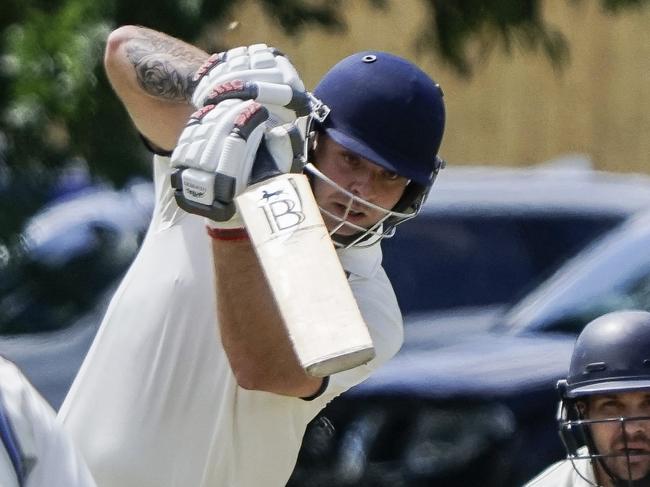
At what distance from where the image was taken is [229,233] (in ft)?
8.82

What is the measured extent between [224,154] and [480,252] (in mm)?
4508

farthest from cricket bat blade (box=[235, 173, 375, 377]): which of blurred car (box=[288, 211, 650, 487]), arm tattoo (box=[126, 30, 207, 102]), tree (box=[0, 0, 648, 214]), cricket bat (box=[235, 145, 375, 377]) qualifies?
blurred car (box=[288, 211, 650, 487])

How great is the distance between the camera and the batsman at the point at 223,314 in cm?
296

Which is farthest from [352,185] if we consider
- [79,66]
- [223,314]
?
[79,66]

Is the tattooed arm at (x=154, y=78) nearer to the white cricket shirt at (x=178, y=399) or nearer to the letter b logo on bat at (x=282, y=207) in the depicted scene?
the white cricket shirt at (x=178, y=399)

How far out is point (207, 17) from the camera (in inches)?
170

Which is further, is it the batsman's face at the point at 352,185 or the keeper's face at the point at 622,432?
the keeper's face at the point at 622,432

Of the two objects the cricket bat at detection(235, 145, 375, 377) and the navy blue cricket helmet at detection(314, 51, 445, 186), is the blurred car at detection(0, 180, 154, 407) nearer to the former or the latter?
the navy blue cricket helmet at detection(314, 51, 445, 186)

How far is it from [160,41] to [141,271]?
0.48 m

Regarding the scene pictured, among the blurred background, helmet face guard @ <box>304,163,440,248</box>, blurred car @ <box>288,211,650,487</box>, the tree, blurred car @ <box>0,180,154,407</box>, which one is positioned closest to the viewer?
helmet face guard @ <box>304,163,440,248</box>

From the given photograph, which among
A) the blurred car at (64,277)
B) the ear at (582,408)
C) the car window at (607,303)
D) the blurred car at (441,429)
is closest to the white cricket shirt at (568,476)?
the ear at (582,408)

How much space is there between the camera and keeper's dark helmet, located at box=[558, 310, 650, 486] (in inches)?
143

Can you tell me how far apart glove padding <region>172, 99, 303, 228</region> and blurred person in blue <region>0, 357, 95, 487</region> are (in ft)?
1.42

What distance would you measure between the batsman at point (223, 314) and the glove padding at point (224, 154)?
1.07ft
